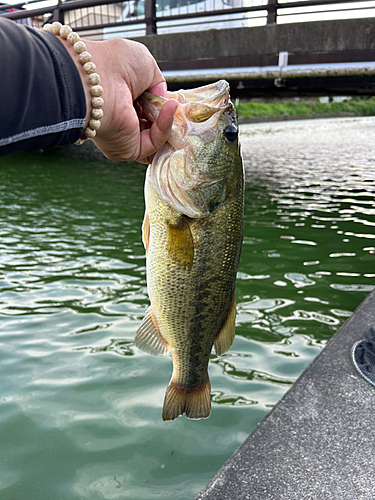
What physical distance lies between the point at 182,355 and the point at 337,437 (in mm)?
1409

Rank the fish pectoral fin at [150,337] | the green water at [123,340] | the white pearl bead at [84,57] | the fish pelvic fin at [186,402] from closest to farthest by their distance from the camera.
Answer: the white pearl bead at [84,57] → the fish pectoral fin at [150,337] → the fish pelvic fin at [186,402] → the green water at [123,340]

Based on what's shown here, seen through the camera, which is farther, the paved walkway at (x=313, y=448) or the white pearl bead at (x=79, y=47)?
the paved walkway at (x=313, y=448)

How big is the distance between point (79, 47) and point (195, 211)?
85 centimetres

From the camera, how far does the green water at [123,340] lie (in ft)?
12.8

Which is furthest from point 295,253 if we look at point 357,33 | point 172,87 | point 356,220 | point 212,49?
point 172,87

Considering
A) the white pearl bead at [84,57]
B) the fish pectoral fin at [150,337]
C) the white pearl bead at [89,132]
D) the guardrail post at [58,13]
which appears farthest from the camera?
the guardrail post at [58,13]

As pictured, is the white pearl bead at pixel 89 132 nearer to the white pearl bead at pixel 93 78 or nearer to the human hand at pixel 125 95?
the human hand at pixel 125 95

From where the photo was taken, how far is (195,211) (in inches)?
91.5

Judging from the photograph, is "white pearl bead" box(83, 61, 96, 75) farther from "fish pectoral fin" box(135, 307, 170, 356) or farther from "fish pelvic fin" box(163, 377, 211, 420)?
"fish pelvic fin" box(163, 377, 211, 420)

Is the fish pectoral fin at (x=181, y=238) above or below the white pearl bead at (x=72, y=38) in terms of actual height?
below

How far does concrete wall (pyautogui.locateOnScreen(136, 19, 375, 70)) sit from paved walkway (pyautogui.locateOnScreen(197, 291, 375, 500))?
9429mm

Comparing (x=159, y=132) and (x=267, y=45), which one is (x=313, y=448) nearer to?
(x=159, y=132)

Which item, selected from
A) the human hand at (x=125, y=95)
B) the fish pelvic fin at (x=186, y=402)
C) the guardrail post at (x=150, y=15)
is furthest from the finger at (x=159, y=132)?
the guardrail post at (x=150, y=15)

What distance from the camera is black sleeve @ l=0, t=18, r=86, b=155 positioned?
1727 mm
